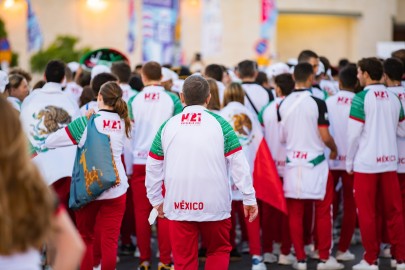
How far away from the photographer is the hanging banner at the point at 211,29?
22719mm

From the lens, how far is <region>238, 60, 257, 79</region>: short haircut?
10.5 m

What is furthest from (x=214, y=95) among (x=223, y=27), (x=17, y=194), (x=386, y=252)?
(x=223, y=27)

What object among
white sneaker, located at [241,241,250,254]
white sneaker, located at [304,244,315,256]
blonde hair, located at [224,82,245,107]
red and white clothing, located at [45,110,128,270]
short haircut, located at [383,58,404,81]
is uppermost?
short haircut, located at [383,58,404,81]

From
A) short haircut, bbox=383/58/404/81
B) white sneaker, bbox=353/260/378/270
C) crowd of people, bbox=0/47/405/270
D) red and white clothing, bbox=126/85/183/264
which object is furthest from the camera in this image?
short haircut, bbox=383/58/404/81

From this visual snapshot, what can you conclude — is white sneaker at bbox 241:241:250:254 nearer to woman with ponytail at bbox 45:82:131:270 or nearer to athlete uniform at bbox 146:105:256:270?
woman with ponytail at bbox 45:82:131:270

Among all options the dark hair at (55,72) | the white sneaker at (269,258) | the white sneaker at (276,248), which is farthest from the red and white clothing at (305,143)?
A: the dark hair at (55,72)

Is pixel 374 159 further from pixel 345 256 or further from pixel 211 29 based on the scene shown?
pixel 211 29

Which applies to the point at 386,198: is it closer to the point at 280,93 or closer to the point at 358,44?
the point at 280,93

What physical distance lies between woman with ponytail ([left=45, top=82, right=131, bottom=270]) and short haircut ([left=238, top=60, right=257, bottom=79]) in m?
3.02

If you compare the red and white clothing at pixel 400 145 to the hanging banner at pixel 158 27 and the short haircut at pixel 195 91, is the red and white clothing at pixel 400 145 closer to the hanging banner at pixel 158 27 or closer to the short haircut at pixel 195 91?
the short haircut at pixel 195 91

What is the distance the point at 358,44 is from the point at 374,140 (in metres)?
27.6

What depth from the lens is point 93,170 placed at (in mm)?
7445

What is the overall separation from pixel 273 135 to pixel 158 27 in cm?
798

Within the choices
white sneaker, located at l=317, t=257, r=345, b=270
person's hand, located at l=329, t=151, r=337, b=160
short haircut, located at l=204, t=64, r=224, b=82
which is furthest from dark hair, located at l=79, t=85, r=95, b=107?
white sneaker, located at l=317, t=257, r=345, b=270
